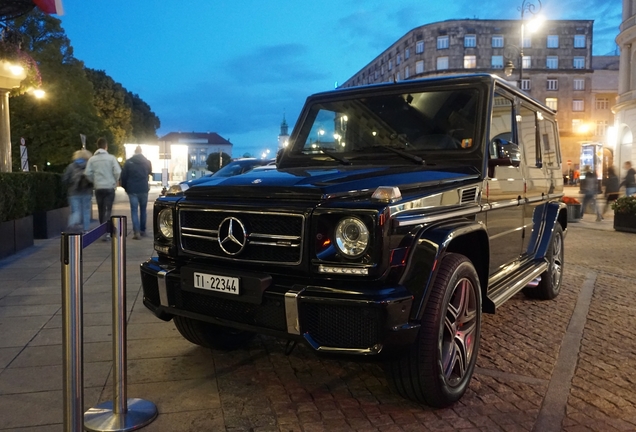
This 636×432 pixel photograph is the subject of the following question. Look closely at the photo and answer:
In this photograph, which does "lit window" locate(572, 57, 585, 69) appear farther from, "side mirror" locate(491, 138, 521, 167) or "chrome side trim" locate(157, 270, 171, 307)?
"chrome side trim" locate(157, 270, 171, 307)

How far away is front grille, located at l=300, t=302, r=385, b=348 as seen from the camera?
2900mm

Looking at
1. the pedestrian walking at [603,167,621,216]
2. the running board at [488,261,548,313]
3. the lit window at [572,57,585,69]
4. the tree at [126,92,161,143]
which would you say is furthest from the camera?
the tree at [126,92,161,143]

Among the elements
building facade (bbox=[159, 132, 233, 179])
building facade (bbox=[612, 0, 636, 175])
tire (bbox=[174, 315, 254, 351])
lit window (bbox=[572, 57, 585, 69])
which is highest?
lit window (bbox=[572, 57, 585, 69])

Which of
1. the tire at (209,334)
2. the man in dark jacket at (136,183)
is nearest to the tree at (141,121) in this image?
the man in dark jacket at (136,183)

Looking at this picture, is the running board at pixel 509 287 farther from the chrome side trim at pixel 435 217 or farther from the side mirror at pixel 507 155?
the side mirror at pixel 507 155

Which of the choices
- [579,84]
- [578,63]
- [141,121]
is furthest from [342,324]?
[141,121]

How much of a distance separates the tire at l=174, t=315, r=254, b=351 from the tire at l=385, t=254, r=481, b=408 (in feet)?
4.74

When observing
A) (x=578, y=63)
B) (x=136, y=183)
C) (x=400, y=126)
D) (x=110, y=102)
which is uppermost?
(x=578, y=63)

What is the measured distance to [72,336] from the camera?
276 centimetres

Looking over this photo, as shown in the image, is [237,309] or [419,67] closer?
[237,309]

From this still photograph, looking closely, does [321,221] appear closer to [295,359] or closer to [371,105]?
[295,359]

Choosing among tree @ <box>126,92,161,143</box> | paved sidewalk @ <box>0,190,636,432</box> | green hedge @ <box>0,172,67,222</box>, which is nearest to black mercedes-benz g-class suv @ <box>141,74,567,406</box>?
paved sidewalk @ <box>0,190,636,432</box>

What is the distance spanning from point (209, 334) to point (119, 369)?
1085 mm

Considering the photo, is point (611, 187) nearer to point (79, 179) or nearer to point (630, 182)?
point (630, 182)
